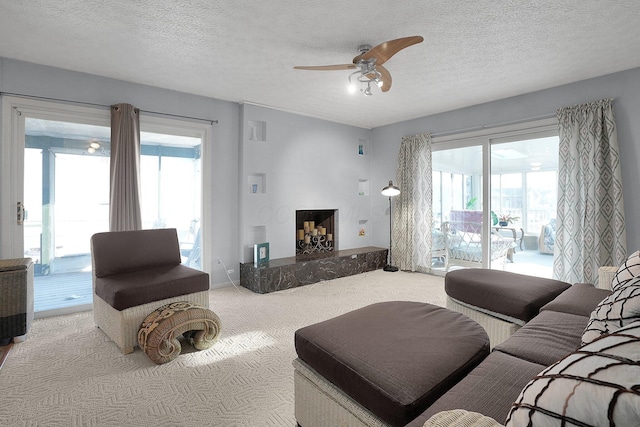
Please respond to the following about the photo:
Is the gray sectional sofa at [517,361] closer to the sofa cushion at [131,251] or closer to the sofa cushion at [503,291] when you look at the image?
the sofa cushion at [503,291]

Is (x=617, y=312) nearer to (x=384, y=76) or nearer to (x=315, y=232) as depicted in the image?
(x=384, y=76)

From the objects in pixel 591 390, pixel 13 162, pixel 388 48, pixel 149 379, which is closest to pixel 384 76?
pixel 388 48

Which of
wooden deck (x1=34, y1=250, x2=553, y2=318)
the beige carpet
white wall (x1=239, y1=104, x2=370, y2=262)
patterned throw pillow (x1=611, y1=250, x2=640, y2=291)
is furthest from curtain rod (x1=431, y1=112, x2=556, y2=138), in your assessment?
wooden deck (x1=34, y1=250, x2=553, y2=318)

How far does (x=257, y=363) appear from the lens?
231 centimetres

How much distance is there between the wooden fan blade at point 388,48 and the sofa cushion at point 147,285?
2.22 metres

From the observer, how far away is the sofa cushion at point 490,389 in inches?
38.1

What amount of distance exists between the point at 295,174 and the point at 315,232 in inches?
40.3

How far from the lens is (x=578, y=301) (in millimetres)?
1960

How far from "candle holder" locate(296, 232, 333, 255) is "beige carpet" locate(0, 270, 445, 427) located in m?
1.91

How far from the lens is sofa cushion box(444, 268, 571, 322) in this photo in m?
2.13

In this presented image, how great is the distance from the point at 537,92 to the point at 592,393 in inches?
172

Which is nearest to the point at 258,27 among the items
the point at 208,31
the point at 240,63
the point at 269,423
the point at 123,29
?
the point at 208,31

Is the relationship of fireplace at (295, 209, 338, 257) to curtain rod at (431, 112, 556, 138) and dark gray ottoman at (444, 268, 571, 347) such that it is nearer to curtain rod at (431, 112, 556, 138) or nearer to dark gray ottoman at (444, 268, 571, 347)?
curtain rod at (431, 112, 556, 138)

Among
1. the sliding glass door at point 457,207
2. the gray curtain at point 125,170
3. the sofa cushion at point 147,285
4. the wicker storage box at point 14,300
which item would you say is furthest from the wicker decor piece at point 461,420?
the sliding glass door at point 457,207
